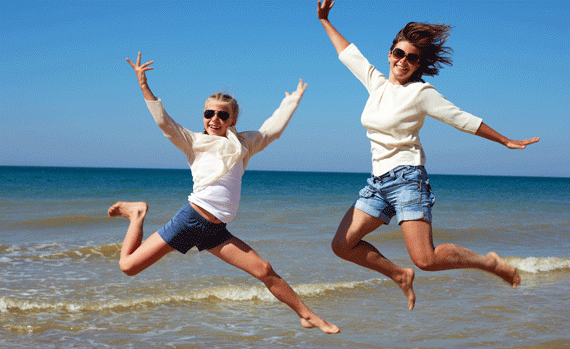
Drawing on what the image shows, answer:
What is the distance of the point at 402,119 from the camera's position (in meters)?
3.78

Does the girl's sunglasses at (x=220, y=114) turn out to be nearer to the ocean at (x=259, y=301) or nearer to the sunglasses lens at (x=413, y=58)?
the sunglasses lens at (x=413, y=58)

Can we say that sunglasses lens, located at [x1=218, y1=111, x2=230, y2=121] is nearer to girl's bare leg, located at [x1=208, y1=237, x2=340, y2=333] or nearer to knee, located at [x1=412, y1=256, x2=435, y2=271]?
girl's bare leg, located at [x1=208, y1=237, x2=340, y2=333]

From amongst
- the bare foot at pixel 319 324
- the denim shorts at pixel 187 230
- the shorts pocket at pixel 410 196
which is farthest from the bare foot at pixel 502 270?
the denim shorts at pixel 187 230

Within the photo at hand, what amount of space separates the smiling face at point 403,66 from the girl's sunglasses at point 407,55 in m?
0.01

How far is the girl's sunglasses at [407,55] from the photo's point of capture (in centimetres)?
397

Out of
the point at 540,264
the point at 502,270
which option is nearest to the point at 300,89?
the point at 502,270

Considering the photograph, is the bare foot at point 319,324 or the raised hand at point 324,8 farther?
the raised hand at point 324,8

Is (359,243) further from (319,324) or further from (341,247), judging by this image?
(319,324)

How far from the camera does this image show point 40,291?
24.0ft

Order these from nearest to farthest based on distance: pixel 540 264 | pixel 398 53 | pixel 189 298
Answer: pixel 398 53, pixel 189 298, pixel 540 264

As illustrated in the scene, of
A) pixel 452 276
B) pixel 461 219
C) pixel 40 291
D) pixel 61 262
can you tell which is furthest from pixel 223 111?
pixel 461 219

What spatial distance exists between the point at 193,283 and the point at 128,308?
149 centimetres

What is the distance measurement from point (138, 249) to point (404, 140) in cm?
232

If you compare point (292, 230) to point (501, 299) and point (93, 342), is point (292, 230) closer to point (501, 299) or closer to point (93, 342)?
point (501, 299)
